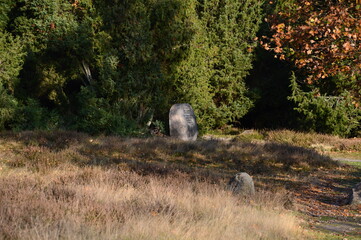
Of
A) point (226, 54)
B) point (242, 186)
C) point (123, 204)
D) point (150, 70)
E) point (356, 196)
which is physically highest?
point (226, 54)

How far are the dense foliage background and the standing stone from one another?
77cm

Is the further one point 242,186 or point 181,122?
point 181,122

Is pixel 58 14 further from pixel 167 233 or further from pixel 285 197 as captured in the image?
pixel 167 233

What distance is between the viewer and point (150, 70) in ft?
76.4

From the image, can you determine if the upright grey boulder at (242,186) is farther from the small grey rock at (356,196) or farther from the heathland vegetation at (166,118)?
the small grey rock at (356,196)

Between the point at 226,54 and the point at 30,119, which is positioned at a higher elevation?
the point at 226,54

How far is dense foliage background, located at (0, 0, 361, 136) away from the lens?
22.7m

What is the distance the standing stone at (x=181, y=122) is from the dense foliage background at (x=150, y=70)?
0.77 metres

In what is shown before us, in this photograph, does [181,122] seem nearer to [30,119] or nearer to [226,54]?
[226,54]

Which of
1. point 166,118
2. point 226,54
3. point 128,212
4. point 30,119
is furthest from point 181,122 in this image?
point 128,212

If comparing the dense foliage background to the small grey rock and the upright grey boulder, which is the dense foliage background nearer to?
the small grey rock

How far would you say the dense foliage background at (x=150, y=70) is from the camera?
22672 mm

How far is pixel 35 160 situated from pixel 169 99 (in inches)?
509

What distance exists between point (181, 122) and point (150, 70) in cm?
321
